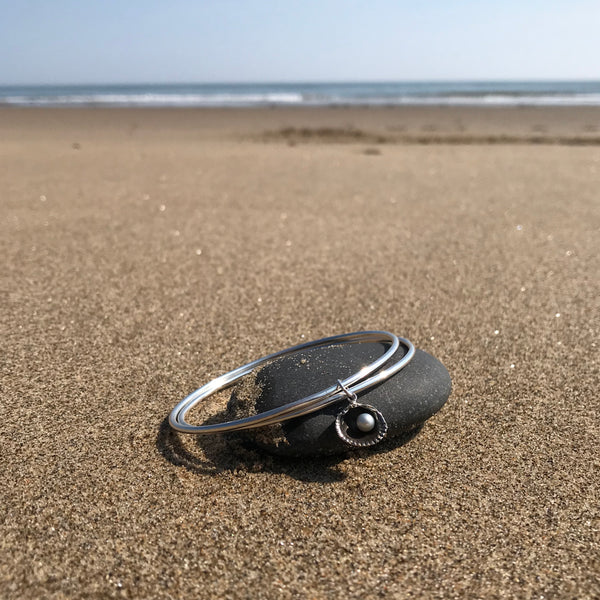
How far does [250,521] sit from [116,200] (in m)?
3.66

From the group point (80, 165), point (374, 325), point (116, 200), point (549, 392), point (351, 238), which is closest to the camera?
point (549, 392)

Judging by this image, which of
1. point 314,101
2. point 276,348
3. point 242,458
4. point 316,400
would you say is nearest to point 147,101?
point 314,101

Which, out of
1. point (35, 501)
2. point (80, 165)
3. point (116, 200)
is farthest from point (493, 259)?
point (80, 165)

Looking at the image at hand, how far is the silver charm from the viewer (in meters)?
1.33

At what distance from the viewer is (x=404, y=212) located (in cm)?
414

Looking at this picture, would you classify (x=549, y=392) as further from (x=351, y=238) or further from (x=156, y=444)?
(x=351, y=238)

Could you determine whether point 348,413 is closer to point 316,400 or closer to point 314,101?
point 316,400

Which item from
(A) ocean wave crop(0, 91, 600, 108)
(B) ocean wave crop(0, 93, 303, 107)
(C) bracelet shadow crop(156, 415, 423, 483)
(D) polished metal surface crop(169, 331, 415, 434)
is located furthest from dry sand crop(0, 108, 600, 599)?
(B) ocean wave crop(0, 93, 303, 107)

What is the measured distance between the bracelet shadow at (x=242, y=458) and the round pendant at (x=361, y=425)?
149 mm

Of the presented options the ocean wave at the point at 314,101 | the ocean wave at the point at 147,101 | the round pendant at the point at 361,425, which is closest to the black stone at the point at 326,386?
the round pendant at the point at 361,425

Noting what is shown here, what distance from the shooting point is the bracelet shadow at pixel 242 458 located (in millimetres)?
1446

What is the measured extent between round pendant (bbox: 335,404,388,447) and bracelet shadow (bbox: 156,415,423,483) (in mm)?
149

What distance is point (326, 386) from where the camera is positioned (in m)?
1.46

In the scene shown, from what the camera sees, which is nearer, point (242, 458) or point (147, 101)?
point (242, 458)
